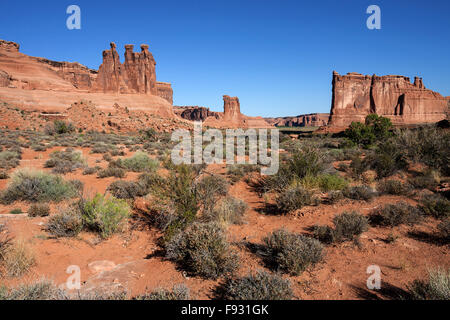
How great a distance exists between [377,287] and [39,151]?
62.3 ft

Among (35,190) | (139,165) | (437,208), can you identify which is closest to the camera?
(437,208)

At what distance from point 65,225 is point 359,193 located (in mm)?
7240

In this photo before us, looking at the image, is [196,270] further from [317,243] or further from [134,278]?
[317,243]

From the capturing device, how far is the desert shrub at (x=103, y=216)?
4.47 m

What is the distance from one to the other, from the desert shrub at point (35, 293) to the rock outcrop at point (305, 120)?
134939mm

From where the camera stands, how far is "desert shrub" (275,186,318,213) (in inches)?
214

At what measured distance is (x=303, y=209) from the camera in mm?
5453

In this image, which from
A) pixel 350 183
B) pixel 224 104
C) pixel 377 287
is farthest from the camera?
pixel 224 104

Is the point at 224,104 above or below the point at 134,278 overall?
above

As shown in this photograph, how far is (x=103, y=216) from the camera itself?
176 inches

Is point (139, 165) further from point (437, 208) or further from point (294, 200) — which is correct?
point (437, 208)

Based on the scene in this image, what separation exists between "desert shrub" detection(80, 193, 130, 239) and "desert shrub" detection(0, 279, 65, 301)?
177cm

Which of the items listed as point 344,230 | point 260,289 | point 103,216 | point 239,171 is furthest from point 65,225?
point 239,171

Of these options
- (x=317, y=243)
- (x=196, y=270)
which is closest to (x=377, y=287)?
(x=317, y=243)
